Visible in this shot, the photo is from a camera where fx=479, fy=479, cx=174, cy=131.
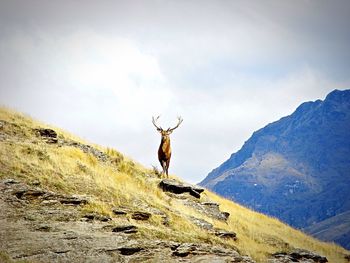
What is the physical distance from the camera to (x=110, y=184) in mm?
20688

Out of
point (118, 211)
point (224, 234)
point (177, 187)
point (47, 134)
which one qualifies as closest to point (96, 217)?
point (118, 211)

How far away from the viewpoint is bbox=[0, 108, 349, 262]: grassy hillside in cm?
1809

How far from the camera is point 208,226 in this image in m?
21.1

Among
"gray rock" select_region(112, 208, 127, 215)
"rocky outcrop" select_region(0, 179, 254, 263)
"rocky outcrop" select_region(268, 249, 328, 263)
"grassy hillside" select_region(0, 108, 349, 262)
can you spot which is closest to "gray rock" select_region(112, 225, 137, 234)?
"rocky outcrop" select_region(0, 179, 254, 263)

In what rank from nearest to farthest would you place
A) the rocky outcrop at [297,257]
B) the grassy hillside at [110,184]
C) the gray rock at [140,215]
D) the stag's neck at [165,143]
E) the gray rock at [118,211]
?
1. the gray rock at [118,211]
2. the gray rock at [140,215]
3. the grassy hillside at [110,184]
4. the rocky outcrop at [297,257]
5. the stag's neck at [165,143]

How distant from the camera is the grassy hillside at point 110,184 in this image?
18.1m

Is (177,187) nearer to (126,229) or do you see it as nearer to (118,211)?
(118,211)

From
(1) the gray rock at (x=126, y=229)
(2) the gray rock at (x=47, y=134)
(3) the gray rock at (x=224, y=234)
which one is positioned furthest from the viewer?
(2) the gray rock at (x=47, y=134)

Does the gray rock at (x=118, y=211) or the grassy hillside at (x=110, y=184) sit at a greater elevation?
the grassy hillside at (x=110, y=184)

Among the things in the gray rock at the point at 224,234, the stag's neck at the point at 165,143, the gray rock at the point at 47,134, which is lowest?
the gray rock at the point at 224,234

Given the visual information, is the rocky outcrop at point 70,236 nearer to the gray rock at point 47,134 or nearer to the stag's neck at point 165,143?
the gray rock at point 47,134

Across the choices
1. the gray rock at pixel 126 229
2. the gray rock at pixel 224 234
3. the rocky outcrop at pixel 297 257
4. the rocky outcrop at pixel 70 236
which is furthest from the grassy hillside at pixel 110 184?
the rocky outcrop at pixel 70 236

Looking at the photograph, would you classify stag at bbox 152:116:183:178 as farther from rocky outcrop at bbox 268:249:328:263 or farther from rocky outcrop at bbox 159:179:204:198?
rocky outcrop at bbox 268:249:328:263

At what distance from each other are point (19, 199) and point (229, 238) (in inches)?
353
